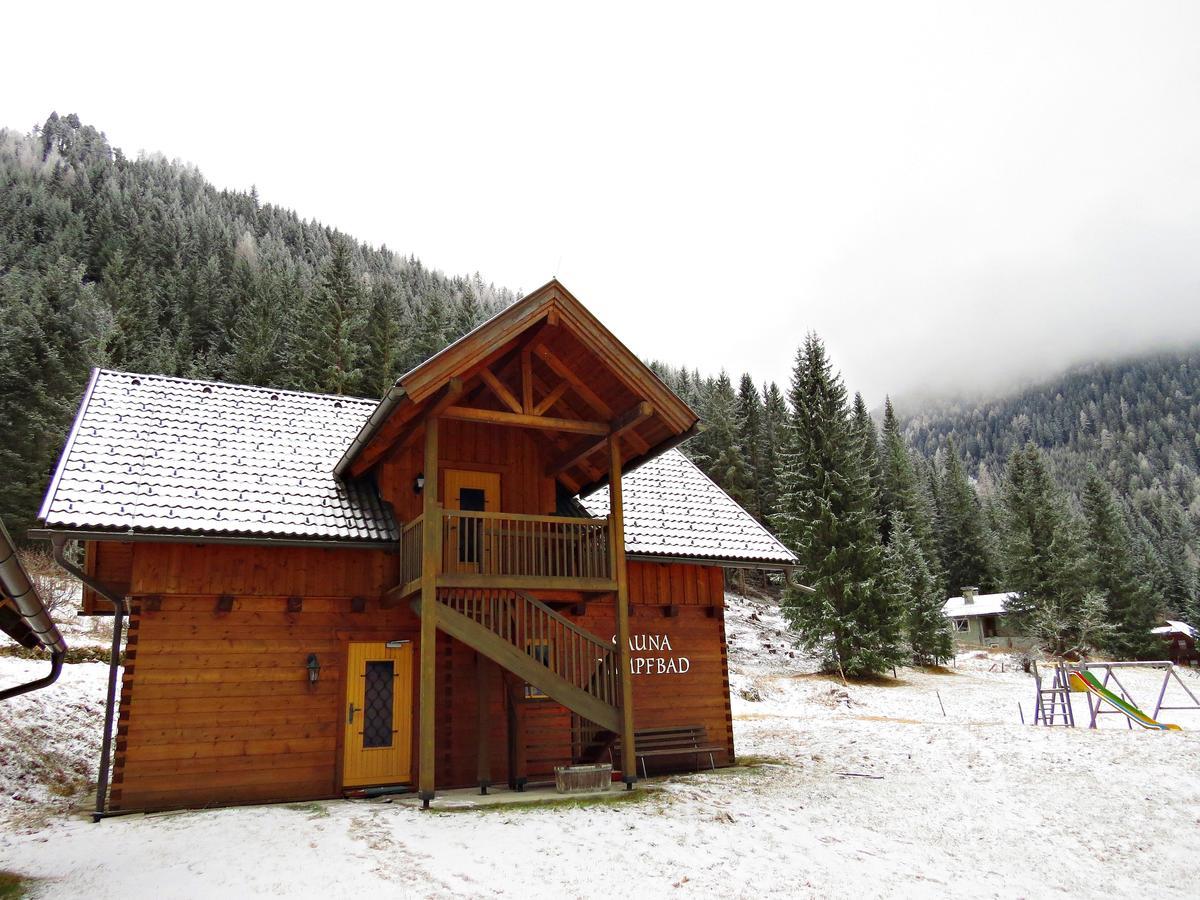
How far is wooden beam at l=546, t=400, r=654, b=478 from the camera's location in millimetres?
12875

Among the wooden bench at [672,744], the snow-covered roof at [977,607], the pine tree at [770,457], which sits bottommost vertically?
the wooden bench at [672,744]

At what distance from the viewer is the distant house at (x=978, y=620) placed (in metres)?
58.3

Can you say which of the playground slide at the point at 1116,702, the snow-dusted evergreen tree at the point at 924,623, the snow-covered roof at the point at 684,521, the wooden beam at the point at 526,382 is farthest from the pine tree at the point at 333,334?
the playground slide at the point at 1116,702

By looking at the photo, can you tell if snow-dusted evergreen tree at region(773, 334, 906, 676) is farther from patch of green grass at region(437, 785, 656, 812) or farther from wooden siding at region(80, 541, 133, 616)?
wooden siding at region(80, 541, 133, 616)

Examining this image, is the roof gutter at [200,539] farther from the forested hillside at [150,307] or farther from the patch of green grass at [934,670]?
the patch of green grass at [934,670]

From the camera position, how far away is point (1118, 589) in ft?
164

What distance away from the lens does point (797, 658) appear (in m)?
38.5

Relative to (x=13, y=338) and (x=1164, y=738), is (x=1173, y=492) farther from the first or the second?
(x=13, y=338)

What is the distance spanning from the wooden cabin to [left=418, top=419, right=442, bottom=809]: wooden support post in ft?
0.11

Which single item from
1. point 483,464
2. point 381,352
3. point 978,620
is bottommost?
point 978,620

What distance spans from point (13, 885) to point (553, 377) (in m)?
9.65

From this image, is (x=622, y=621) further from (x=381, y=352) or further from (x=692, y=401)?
(x=692, y=401)

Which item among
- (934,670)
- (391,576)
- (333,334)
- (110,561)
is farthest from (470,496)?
(934,670)

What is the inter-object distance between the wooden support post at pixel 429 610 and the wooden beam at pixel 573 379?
7.43ft
